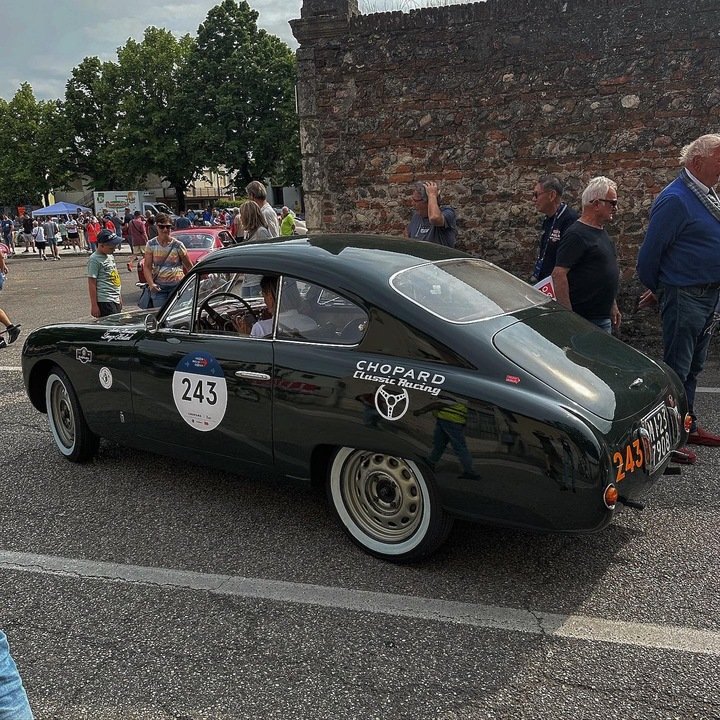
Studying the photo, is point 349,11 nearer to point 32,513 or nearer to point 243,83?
point 32,513

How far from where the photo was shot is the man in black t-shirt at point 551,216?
5.39 meters

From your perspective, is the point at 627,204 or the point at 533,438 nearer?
the point at 533,438

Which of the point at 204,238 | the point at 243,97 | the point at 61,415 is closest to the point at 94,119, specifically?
the point at 243,97

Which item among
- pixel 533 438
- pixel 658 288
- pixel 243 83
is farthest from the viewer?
pixel 243 83

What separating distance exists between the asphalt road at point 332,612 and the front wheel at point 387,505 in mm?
123

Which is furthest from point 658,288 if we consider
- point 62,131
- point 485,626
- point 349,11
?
point 62,131

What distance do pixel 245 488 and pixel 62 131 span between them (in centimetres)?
6070

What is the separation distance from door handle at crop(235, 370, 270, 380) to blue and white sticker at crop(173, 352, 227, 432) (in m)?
0.12

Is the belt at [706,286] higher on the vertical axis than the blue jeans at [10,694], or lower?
higher

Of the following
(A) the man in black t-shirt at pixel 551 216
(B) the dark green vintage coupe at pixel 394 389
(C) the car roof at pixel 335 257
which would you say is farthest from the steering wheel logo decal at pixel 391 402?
(A) the man in black t-shirt at pixel 551 216

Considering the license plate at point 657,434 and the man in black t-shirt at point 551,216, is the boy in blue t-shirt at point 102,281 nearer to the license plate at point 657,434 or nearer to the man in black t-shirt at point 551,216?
A: the man in black t-shirt at point 551,216

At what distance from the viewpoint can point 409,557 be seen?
10.8 feet

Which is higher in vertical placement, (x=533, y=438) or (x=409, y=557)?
(x=533, y=438)

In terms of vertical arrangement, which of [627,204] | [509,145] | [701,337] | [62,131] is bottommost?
[701,337]
